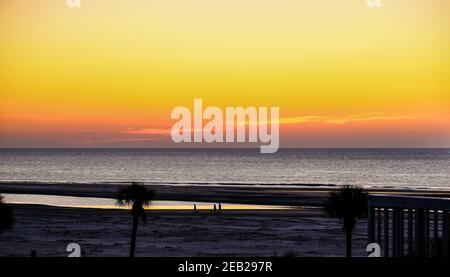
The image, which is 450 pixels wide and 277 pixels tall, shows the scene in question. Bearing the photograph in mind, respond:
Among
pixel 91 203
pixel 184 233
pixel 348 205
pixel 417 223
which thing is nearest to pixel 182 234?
pixel 184 233

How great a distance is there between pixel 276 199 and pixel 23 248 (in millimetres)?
47299

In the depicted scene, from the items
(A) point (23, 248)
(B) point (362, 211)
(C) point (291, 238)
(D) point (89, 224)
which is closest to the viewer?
(B) point (362, 211)

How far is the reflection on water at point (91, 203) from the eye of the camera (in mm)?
73562

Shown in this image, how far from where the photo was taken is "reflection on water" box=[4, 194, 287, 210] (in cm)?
7356

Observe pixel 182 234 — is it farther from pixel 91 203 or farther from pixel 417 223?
pixel 417 223

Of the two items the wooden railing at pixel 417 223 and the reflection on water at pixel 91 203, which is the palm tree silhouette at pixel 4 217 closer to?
the wooden railing at pixel 417 223

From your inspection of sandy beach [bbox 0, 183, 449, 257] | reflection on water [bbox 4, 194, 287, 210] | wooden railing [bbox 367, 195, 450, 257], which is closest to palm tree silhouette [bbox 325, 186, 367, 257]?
sandy beach [bbox 0, 183, 449, 257]

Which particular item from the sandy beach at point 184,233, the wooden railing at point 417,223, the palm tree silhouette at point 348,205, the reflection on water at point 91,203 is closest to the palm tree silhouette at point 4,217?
the sandy beach at point 184,233

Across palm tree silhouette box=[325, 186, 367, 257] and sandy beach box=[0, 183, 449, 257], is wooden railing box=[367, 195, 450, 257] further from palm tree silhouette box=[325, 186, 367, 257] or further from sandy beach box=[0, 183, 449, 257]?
sandy beach box=[0, 183, 449, 257]

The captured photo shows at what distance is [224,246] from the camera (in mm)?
43156

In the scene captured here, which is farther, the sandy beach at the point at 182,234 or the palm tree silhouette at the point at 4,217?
the sandy beach at the point at 182,234
